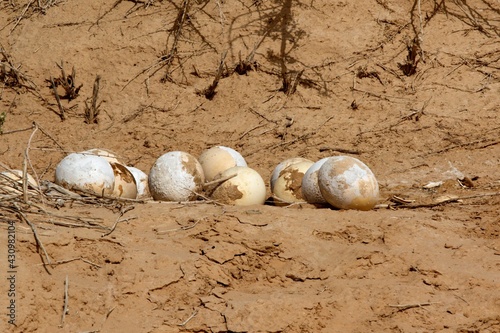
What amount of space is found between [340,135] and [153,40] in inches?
117

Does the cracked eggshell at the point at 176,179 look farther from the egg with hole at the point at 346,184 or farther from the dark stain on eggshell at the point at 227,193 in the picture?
the egg with hole at the point at 346,184

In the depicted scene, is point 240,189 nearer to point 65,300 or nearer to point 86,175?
point 86,175

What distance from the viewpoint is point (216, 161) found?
295 inches

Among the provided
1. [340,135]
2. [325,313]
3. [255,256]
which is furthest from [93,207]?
[340,135]

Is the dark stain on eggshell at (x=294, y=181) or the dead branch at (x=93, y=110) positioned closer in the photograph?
the dark stain on eggshell at (x=294, y=181)

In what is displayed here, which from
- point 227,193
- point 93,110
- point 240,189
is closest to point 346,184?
point 240,189

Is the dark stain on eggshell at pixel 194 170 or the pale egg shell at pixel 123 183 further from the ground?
the dark stain on eggshell at pixel 194 170

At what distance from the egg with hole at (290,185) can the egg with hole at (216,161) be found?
479mm

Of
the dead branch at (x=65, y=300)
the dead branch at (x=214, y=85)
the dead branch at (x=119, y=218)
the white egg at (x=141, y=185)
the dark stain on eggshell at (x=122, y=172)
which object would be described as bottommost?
the dead branch at (x=65, y=300)

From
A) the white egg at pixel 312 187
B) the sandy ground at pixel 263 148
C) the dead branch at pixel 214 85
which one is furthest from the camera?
the dead branch at pixel 214 85

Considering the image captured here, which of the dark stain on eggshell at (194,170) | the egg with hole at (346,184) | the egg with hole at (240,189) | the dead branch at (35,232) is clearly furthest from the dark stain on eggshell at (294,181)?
the dead branch at (35,232)

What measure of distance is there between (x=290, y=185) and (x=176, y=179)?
980 mm

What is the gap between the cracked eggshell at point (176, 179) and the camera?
7.07 m

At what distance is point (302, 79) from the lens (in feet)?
34.0
